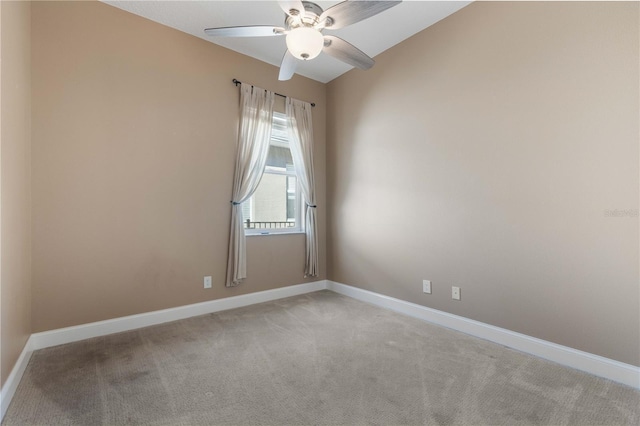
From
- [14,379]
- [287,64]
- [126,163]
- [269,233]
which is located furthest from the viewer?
[269,233]

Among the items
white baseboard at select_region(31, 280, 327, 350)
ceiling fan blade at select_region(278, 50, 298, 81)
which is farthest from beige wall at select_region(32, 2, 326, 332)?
ceiling fan blade at select_region(278, 50, 298, 81)

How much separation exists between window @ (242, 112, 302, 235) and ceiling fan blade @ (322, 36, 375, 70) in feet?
4.99

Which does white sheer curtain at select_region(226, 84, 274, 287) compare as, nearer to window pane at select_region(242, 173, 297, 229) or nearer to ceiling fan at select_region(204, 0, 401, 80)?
window pane at select_region(242, 173, 297, 229)

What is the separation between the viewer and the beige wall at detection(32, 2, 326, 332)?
2314 mm

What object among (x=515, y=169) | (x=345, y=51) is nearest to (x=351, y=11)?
(x=345, y=51)

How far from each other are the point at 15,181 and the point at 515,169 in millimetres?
3473

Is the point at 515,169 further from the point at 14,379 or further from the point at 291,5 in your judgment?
the point at 14,379

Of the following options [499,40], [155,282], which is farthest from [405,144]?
[155,282]

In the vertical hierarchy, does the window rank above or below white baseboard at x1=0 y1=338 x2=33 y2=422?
above

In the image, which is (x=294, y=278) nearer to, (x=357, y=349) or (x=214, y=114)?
(x=357, y=349)

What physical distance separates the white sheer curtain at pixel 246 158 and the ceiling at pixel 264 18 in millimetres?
514

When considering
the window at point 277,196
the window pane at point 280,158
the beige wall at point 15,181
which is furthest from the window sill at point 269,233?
the beige wall at point 15,181

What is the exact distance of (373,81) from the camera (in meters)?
3.41

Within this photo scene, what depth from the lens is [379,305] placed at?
3303mm
